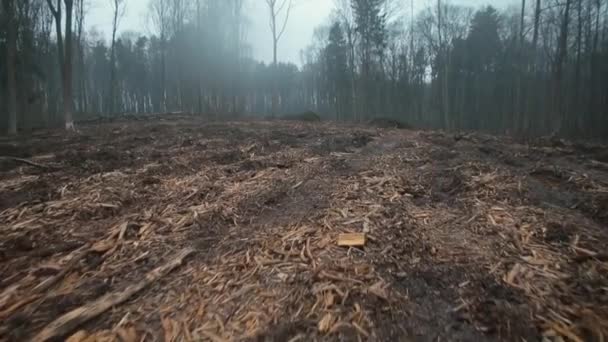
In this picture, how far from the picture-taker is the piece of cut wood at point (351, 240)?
2173 millimetres

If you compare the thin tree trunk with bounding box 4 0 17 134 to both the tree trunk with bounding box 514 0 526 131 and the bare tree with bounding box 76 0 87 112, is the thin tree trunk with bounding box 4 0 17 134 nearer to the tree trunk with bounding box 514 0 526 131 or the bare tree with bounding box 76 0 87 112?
the bare tree with bounding box 76 0 87 112

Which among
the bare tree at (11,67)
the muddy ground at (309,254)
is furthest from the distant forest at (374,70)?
the muddy ground at (309,254)

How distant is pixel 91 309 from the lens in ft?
5.21

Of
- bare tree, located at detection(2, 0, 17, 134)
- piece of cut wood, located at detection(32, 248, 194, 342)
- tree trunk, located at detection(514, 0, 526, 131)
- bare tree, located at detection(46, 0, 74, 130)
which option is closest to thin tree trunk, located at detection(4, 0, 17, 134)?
bare tree, located at detection(2, 0, 17, 134)

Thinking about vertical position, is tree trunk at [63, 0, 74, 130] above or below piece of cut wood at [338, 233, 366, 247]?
above

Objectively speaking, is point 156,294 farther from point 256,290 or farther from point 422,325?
point 422,325

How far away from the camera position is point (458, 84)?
31750 mm

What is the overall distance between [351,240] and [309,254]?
366 mm

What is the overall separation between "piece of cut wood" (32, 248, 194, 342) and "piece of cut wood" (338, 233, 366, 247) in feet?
4.15

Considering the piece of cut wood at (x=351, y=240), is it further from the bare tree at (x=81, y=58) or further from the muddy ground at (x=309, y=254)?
the bare tree at (x=81, y=58)

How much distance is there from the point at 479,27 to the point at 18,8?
37.1 m

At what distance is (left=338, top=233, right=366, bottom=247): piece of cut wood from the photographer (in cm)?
217

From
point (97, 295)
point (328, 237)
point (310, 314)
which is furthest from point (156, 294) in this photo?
Answer: point (328, 237)

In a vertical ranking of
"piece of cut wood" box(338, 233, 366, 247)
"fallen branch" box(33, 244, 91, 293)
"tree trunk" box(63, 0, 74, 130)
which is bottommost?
"fallen branch" box(33, 244, 91, 293)
